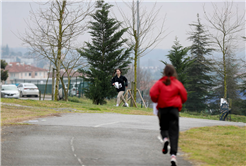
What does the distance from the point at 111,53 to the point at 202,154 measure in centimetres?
2437

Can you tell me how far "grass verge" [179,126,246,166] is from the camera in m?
6.49

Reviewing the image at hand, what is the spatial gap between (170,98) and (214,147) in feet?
8.90

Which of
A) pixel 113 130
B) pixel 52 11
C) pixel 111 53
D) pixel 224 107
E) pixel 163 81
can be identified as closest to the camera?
pixel 163 81

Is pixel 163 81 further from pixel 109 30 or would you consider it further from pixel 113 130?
pixel 109 30

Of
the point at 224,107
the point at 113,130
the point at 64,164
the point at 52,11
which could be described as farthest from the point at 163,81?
the point at 52,11

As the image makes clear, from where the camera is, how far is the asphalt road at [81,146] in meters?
6.29

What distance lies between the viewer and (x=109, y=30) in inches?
1221

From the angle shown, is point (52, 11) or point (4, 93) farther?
point (4, 93)

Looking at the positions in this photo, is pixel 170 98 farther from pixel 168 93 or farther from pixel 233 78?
pixel 233 78

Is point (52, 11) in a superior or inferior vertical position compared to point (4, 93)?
superior

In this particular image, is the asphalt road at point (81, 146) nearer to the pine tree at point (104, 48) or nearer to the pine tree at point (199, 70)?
the pine tree at point (104, 48)

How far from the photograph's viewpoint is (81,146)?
750 centimetres

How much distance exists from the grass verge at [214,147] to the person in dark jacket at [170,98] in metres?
0.91

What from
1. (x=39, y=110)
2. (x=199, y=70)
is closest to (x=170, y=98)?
(x=39, y=110)
